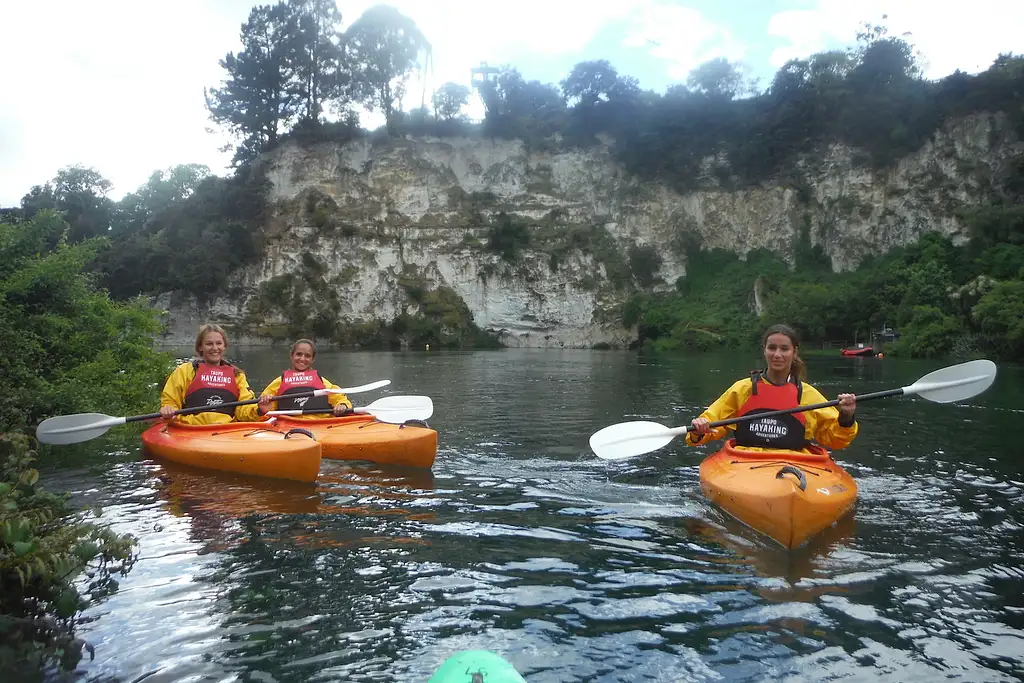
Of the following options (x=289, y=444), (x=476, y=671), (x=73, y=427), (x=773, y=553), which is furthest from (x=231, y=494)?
(x=476, y=671)

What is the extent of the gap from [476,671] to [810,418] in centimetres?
398

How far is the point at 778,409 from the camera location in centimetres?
538

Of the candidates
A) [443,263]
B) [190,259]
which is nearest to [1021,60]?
[443,263]

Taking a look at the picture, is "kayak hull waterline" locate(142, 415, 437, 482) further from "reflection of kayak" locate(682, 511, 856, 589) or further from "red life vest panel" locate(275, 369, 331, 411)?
"reflection of kayak" locate(682, 511, 856, 589)

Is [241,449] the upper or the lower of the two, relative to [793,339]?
lower

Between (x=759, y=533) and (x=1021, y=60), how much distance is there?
150 feet

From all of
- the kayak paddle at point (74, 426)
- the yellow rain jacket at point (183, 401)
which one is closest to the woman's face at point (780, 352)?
the yellow rain jacket at point (183, 401)

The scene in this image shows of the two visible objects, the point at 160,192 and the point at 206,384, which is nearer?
the point at 206,384

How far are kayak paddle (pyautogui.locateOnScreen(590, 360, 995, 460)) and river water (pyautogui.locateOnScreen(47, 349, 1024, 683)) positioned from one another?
1.34 ft

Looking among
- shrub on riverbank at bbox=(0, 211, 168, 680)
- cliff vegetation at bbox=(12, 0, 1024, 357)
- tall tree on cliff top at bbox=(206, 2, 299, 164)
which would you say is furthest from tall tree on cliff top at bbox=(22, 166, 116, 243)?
shrub on riverbank at bbox=(0, 211, 168, 680)

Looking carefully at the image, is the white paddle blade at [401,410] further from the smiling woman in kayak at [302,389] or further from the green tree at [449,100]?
the green tree at [449,100]

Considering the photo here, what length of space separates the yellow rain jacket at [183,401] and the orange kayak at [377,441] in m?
0.43

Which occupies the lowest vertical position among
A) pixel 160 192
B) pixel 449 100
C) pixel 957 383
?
pixel 957 383

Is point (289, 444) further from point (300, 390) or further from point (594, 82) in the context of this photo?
point (594, 82)
